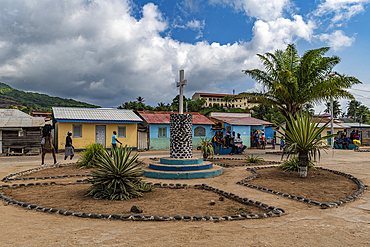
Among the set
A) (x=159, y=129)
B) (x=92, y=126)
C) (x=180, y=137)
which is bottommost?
(x=180, y=137)

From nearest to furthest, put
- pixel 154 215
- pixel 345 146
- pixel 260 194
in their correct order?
pixel 154 215
pixel 260 194
pixel 345 146

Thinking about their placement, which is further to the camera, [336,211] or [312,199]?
[312,199]

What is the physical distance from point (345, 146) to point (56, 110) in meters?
26.0

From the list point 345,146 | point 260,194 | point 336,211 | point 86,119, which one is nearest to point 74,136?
point 86,119

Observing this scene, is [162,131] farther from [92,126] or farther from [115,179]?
[115,179]

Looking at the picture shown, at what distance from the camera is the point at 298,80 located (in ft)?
57.3

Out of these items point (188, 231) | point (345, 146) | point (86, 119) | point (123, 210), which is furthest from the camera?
point (345, 146)

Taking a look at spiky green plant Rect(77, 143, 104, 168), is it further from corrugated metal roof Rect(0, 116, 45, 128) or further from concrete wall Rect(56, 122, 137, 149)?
corrugated metal roof Rect(0, 116, 45, 128)

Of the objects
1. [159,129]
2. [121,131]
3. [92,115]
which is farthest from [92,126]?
[159,129]

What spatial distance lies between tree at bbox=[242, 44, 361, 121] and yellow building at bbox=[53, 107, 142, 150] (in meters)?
11.1

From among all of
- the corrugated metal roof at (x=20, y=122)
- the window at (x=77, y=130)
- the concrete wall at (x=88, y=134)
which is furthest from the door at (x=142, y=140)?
the corrugated metal roof at (x=20, y=122)

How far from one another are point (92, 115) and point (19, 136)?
18.3 feet

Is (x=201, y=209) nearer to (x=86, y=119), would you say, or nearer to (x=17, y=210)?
A: (x=17, y=210)

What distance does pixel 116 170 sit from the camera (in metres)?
5.89
